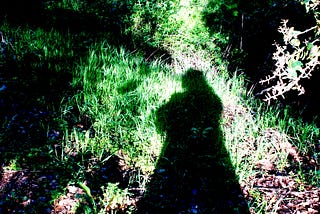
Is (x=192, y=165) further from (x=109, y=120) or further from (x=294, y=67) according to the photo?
(x=294, y=67)

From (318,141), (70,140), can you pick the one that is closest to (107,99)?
(70,140)

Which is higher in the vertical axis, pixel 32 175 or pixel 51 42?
pixel 51 42

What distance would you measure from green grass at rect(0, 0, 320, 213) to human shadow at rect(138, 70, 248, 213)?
104 mm

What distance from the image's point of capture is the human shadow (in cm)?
318

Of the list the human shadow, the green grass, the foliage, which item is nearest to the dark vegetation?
the green grass

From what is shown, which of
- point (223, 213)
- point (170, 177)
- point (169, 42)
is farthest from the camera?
point (169, 42)

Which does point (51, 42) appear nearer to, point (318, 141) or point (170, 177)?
point (170, 177)

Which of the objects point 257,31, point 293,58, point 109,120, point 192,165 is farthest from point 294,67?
point 257,31

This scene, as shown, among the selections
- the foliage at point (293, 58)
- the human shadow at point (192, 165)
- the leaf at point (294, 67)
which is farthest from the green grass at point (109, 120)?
the leaf at point (294, 67)

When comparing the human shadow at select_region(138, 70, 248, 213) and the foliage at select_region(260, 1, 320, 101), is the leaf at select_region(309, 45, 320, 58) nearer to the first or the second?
the foliage at select_region(260, 1, 320, 101)

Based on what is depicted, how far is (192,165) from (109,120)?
1.33 m

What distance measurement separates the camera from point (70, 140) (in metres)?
3.73

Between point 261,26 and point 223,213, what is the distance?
16.4 feet

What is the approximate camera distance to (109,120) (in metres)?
3.96
